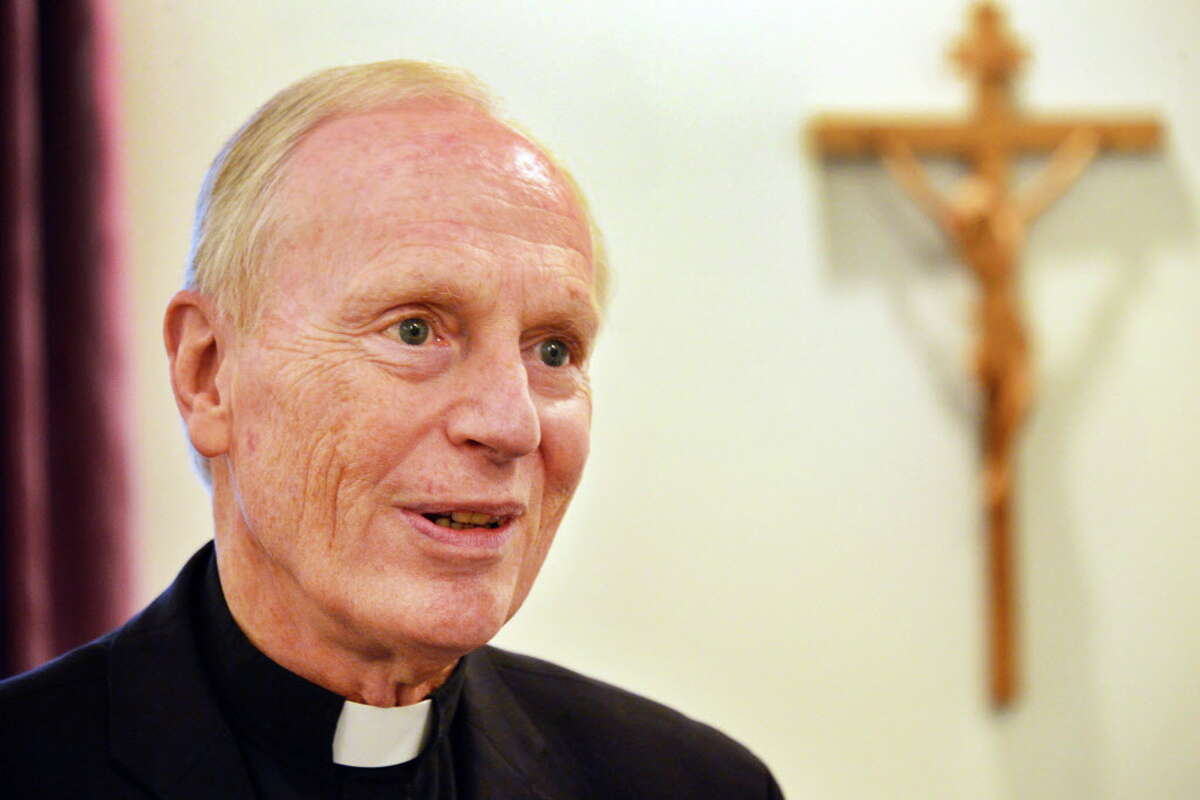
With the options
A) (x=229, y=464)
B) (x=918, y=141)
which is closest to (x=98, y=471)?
(x=229, y=464)

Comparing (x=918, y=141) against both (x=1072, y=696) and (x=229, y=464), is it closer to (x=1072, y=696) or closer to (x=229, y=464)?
(x=1072, y=696)

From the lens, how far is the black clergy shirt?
119 cm

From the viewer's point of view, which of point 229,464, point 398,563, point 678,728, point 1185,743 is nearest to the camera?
point 398,563

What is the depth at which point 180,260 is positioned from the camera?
2434 mm

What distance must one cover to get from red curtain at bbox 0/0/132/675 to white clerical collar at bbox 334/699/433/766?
113 cm

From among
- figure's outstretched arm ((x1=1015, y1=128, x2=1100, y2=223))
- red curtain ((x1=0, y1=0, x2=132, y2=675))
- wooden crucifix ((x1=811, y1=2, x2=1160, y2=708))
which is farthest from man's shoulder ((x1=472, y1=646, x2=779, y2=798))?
figure's outstretched arm ((x1=1015, y1=128, x2=1100, y2=223))

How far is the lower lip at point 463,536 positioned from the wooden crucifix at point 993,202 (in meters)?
2.00

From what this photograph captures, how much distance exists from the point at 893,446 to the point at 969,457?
20 centimetres

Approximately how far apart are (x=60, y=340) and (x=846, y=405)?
5.33 ft

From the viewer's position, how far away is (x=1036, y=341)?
3098 millimetres

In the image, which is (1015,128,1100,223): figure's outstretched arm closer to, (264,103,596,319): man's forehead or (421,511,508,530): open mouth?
(264,103,596,319): man's forehead

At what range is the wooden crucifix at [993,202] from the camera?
9.73 feet

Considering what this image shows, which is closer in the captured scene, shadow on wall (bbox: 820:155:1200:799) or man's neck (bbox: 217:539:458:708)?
man's neck (bbox: 217:539:458:708)

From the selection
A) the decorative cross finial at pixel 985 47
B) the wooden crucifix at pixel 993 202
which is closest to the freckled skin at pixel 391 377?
the wooden crucifix at pixel 993 202
